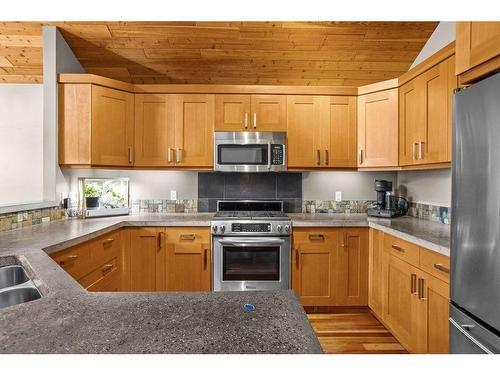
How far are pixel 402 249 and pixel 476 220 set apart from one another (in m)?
1.04

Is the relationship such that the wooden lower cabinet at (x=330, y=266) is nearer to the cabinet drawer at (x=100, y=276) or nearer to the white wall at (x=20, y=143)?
the cabinet drawer at (x=100, y=276)

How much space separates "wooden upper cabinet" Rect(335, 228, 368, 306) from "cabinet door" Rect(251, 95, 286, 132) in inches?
48.6

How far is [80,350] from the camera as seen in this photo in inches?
24.6

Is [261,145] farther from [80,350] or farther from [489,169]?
[80,350]

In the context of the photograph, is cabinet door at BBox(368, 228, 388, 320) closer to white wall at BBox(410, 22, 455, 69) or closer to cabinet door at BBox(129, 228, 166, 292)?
white wall at BBox(410, 22, 455, 69)

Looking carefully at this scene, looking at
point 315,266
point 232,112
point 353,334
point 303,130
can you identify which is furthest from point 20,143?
point 353,334

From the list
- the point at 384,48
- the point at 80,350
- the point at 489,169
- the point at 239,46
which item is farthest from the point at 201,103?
the point at 80,350

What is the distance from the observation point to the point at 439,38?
2.78 m

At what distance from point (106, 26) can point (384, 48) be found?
2649mm

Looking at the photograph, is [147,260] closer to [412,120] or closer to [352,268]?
[352,268]

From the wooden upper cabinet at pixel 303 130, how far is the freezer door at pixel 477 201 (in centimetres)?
174

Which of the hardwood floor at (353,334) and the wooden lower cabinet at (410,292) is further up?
the wooden lower cabinet at (410,292)

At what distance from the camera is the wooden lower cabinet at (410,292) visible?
5.80 feet

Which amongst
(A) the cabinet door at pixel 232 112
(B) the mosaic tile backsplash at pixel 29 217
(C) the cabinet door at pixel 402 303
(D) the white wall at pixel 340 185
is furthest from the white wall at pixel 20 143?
(C) the cabinet door at pixel 402 303
